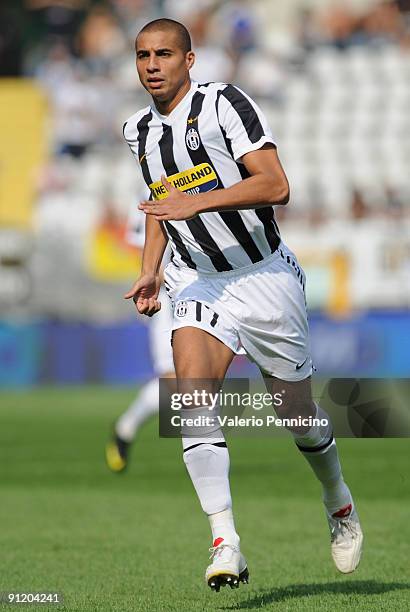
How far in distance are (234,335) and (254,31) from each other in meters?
20.6

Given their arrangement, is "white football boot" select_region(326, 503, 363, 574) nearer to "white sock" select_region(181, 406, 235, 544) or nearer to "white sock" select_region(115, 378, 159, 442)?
"white sock" select_region(181, 406, 235, 544)

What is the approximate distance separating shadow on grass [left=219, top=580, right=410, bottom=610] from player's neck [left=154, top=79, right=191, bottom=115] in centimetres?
214

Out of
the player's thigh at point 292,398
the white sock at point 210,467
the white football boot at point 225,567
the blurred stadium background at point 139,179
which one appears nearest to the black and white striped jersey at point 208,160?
the player's thigh at point 292,398

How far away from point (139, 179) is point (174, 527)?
1681cm

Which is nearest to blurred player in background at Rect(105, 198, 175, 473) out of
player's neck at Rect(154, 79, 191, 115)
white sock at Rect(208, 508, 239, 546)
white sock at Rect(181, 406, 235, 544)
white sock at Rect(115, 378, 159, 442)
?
white sock at Rect(115, 378, 159, 442)

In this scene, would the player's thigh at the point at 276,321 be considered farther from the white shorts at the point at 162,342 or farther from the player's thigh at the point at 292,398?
the white shorts at the point at 162,342

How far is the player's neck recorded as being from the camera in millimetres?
5316

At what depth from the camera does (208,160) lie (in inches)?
207

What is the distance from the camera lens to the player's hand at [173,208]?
4.73 metres

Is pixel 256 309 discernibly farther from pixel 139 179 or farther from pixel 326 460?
pixel 139 179

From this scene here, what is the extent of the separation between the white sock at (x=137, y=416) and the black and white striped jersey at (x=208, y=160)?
4.76 m

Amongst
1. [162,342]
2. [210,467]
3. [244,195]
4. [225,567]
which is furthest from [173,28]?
[162,342]

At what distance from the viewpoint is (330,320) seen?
17.1 m

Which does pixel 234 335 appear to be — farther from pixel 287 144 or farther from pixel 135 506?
pixel 287 144
